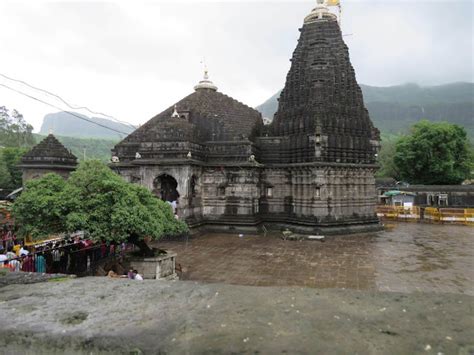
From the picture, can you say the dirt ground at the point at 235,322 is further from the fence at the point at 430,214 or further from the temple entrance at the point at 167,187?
the fence at the point at 430,214

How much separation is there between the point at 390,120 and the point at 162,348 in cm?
16360

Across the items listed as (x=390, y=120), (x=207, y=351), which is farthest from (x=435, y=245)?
(x=390, y=120)

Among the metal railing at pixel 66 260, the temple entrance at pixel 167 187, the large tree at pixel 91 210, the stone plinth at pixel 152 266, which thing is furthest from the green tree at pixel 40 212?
the temple entrance at pixel 167 187

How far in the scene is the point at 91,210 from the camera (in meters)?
9.64

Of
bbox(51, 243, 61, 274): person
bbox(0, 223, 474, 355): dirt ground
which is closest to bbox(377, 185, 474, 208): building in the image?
bbox(51, 243, 61, 274): person

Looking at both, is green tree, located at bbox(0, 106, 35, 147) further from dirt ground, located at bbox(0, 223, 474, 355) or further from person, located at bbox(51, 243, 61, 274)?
dirt ground, located at bbox(0, 223, 474, 355)

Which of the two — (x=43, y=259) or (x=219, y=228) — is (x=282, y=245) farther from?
(x=43, y=259)

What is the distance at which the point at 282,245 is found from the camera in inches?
666

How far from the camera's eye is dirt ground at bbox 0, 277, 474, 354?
2.37 meters

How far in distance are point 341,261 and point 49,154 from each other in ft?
68.1

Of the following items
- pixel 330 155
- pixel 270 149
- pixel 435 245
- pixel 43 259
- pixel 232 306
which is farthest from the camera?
pixel 270 149

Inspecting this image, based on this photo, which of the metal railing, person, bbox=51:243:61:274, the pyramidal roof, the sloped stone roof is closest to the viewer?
the metal railing

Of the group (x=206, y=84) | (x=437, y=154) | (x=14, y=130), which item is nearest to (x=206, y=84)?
(x=206, y=84)

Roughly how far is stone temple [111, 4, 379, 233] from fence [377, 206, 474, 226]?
21.2 ft
